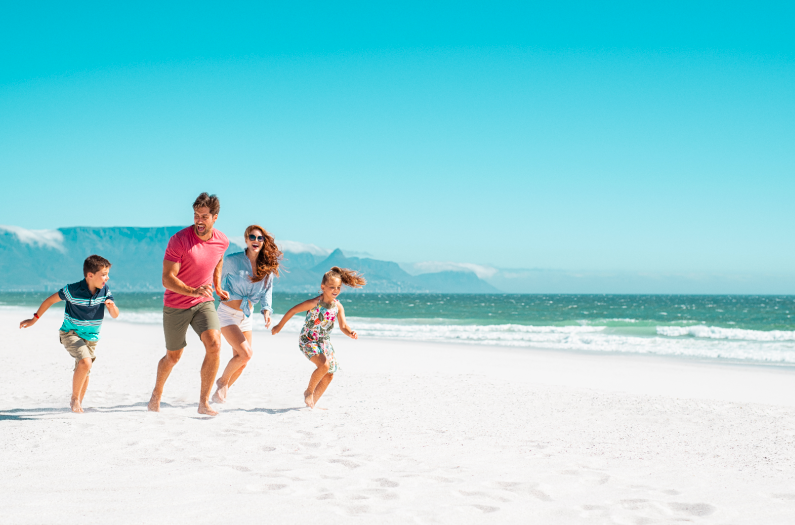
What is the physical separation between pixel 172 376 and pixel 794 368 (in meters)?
11.3

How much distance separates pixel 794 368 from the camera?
1098 centimetres

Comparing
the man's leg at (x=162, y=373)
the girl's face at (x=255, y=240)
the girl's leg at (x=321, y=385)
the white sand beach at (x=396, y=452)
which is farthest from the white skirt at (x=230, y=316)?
Result: the girl's leg at (x=321, y=385)

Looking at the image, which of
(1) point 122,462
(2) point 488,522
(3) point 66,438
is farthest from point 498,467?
(3) point 66,438

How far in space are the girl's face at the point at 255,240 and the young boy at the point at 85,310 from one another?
3.96 feet

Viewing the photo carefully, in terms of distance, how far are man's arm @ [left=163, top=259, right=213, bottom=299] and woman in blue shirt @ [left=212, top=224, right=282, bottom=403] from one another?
1.92ft

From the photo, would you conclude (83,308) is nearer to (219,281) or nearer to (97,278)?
(97,278)

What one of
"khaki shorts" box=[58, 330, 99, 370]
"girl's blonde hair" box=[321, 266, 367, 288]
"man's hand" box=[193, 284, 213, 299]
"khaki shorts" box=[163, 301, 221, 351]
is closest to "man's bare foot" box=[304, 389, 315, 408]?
"girl's blonde hair" box=[321, 266, 367, 288]

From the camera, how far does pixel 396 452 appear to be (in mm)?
4004

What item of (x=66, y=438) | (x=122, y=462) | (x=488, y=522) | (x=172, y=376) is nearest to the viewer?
(x=488, y=522)

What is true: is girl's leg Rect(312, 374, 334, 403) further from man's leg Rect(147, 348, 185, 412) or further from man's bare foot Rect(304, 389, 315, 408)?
man's leg Rect(147, 348, 185, 412)

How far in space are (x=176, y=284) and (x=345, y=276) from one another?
5.24 feet

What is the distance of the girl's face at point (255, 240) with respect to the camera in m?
5.26

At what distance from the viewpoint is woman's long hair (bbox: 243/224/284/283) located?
5.28 metres

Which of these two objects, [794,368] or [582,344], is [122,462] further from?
[582,344]
